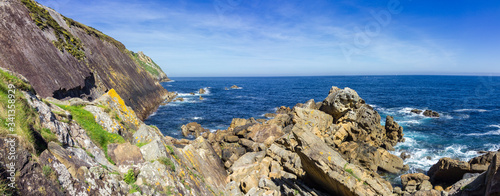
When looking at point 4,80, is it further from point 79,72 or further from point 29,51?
point 79,72

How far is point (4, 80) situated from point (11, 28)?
25.7 m

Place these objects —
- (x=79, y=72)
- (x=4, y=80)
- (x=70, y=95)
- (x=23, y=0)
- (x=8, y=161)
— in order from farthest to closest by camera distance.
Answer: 1. (x=79, y=72)
2. (x=23, y=0)
3. (x=70, y=95)
4. (x=4, y=80)
5. (x=8, y=161)

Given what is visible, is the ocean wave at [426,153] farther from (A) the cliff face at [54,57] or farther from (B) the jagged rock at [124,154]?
(A) the cliff face at [54,57]

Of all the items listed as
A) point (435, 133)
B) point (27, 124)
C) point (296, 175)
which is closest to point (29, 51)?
point (27, 124)

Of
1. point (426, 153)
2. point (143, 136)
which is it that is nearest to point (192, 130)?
point (143, 136)

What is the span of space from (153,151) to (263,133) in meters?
24.3

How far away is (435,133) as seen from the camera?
139 feet

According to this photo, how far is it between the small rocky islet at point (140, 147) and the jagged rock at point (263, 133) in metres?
0.19

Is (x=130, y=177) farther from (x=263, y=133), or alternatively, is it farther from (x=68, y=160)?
(x=263, y=133)

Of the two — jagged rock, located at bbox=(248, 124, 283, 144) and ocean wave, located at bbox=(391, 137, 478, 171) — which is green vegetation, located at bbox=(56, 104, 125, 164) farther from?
ocean wave, located at bbox=(391, 137, 478, 171)

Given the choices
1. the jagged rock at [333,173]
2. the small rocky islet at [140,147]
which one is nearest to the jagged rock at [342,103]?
the small rocky islet at [140,147]

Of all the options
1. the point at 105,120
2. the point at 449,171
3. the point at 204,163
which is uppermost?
the point at 105,120

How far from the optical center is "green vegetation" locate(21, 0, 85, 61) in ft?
104

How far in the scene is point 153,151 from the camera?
1109 centimetres
